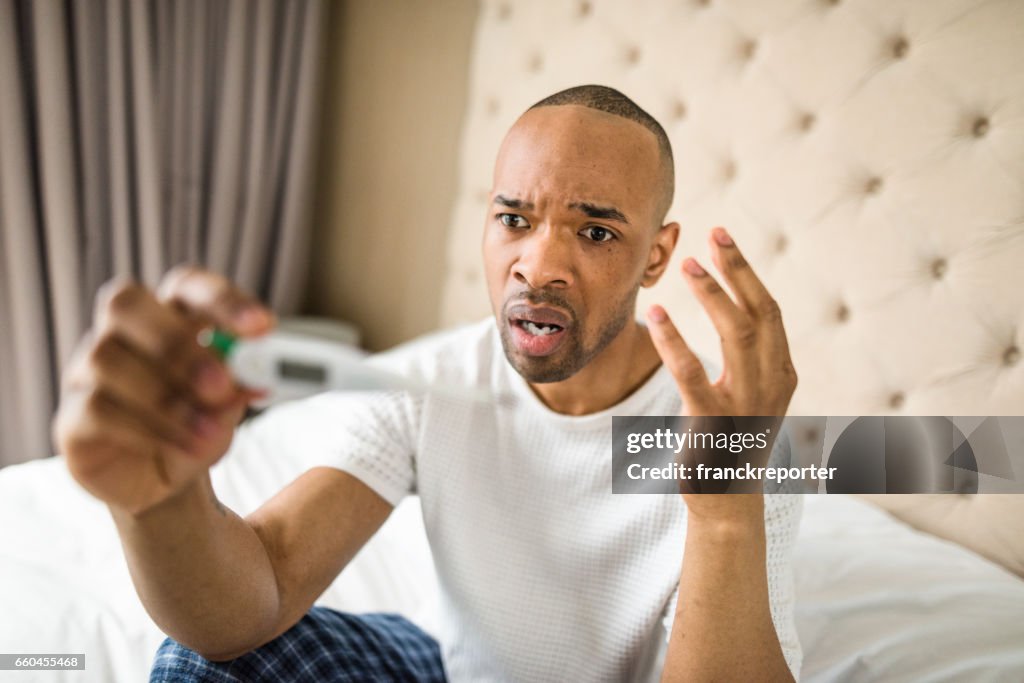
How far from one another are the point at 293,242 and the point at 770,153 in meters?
1.69

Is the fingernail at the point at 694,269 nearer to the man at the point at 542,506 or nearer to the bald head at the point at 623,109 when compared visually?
the man at the point at 542,506

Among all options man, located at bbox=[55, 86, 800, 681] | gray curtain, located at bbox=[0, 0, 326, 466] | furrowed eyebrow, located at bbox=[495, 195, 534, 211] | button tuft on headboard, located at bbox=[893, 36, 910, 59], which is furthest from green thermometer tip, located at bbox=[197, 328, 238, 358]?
gray curtain, located at bbox=[0, 0, 326, 466]

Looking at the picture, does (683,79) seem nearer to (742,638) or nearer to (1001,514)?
(1001,514)

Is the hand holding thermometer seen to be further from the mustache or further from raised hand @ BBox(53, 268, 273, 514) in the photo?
the mustache

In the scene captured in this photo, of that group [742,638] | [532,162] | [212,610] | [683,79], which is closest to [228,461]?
[212,610]

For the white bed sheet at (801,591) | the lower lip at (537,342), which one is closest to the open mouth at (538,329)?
the lower lip at (537,342)

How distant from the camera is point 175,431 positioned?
20.9 inches

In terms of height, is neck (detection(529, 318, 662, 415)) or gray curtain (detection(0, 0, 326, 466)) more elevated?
gray curtain (detection(0, 0, 326, 466))

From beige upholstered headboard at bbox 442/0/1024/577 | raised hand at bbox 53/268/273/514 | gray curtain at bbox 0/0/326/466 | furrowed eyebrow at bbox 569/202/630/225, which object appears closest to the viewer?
raised hand at bbox 53/268/273/514

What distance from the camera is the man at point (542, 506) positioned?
0.66 meters

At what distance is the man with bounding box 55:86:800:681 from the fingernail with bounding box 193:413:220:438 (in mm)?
66

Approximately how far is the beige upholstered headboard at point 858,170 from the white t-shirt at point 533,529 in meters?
0.53

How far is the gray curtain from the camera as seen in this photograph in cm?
176

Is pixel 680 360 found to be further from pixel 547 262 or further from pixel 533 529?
pixel 533 529
